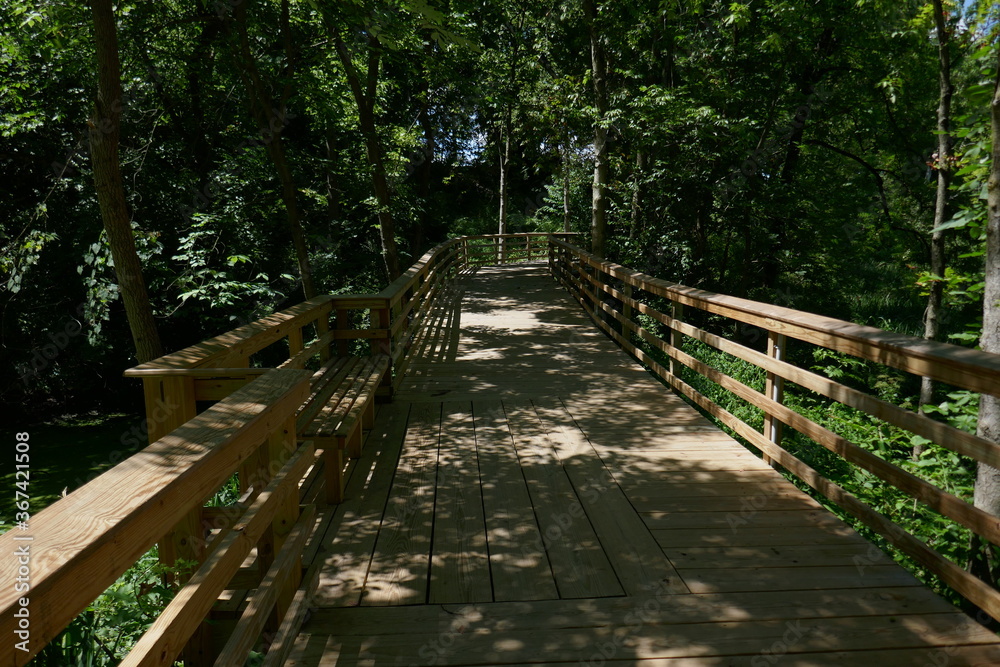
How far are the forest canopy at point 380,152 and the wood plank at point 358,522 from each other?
19.3ft

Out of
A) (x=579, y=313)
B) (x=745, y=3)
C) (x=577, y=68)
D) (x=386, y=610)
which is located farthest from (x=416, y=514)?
(x=577, y=68)

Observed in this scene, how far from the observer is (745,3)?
11.1 metres

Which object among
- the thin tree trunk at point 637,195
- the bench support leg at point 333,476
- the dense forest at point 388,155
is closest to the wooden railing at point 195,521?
the bench support leg at point 333,476

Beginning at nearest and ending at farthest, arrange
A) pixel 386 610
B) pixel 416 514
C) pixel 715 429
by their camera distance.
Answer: pixel 386 610 → pixel 416 514 → pixel 715 429

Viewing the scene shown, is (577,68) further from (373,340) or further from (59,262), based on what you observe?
(373,340)

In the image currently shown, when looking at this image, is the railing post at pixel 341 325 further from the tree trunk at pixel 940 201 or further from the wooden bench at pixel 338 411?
the tree trunk at pixel 940 201

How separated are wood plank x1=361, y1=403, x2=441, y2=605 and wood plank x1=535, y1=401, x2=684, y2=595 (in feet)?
2.89

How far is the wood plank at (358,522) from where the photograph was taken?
292cm

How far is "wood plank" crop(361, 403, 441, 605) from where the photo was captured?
2.89 metres

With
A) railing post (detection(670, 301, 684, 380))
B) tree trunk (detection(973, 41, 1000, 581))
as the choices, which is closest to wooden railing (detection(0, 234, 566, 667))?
railing post (detection(670, 301, 684, 380))

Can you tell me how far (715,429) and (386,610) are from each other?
324cm

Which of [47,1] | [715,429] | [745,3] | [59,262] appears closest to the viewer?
[715,429]

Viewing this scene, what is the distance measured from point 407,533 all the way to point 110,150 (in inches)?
166

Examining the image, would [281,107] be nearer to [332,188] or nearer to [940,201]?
[332,188]
